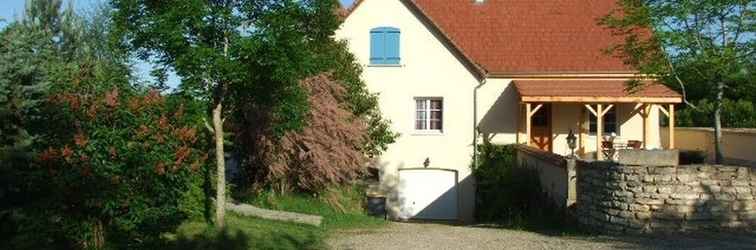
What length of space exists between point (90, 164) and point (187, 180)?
60.7 inches

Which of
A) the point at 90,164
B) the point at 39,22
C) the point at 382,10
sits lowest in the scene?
the point at 90,164

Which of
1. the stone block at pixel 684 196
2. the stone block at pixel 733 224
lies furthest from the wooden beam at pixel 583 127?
the stone block at pixel 684 196

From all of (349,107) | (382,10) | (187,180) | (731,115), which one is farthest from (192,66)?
(731,115)

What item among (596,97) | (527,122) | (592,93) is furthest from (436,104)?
(596,97)

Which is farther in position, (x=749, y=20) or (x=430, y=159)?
(x=430, y=159)

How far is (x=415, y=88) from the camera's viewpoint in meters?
26.3

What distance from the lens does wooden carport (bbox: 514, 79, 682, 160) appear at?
79.9 feet

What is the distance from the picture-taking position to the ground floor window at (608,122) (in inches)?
1048

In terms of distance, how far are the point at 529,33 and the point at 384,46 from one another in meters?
5.24

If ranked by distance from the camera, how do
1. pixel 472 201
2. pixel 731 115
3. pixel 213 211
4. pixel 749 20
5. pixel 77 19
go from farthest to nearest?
pixel 731 115
pixel 472 201
pixel 77 19
pixel 749 20
pixel 213 211

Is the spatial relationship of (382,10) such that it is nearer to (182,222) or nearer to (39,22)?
(39,22)

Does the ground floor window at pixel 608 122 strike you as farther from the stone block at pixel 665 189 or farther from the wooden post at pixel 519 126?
the stone block at pixel 665 189

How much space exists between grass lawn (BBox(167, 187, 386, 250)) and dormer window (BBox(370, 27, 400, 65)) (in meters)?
4.89

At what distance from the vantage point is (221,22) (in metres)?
13.5
